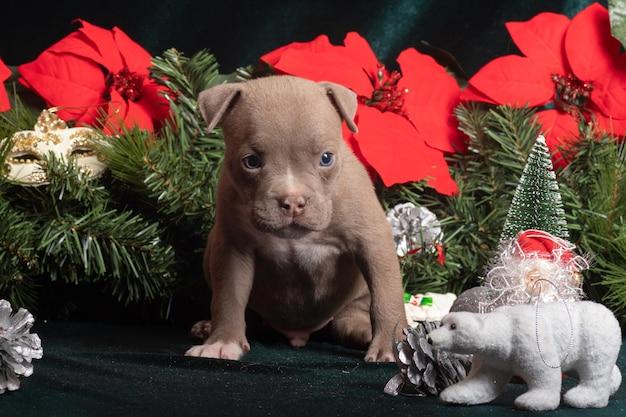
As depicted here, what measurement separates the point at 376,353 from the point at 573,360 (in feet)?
2.46

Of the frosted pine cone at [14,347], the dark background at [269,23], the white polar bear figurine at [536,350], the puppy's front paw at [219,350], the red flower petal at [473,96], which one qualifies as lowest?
the puppy's front paw at [219,350]

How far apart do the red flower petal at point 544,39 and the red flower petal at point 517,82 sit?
0.12 feet

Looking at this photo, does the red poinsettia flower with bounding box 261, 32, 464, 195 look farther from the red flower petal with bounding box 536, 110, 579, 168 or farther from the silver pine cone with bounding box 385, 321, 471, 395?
the silver pine cone with bounding box 385, 321, 471, 395

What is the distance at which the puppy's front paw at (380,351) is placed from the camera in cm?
290

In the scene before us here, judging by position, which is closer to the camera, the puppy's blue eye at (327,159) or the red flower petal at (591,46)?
the puppy's blue eye at (327,159)

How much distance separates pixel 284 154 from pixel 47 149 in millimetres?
1013

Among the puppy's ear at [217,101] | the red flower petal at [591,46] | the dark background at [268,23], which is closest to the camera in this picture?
the puppy's ear at [217,101]

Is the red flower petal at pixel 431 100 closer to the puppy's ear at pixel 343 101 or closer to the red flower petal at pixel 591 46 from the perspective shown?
the red flower petal at pixel 591 46

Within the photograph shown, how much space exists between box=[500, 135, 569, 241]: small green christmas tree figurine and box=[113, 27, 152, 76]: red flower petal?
1.65 meters

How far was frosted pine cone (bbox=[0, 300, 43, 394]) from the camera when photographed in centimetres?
243

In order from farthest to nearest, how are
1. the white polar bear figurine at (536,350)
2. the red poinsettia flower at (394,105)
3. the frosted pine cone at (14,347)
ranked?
the red poinsettia flower at (394,105)
the frosted pine cone at (14,347)
the white polar bear figurine at (536,350)

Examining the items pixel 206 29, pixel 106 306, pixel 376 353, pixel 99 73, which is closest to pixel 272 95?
pixel 376 353

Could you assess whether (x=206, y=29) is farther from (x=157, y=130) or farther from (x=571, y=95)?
(x=571, y=95)

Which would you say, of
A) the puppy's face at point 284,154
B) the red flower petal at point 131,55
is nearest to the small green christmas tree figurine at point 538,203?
the puppy's face at point 284,154
